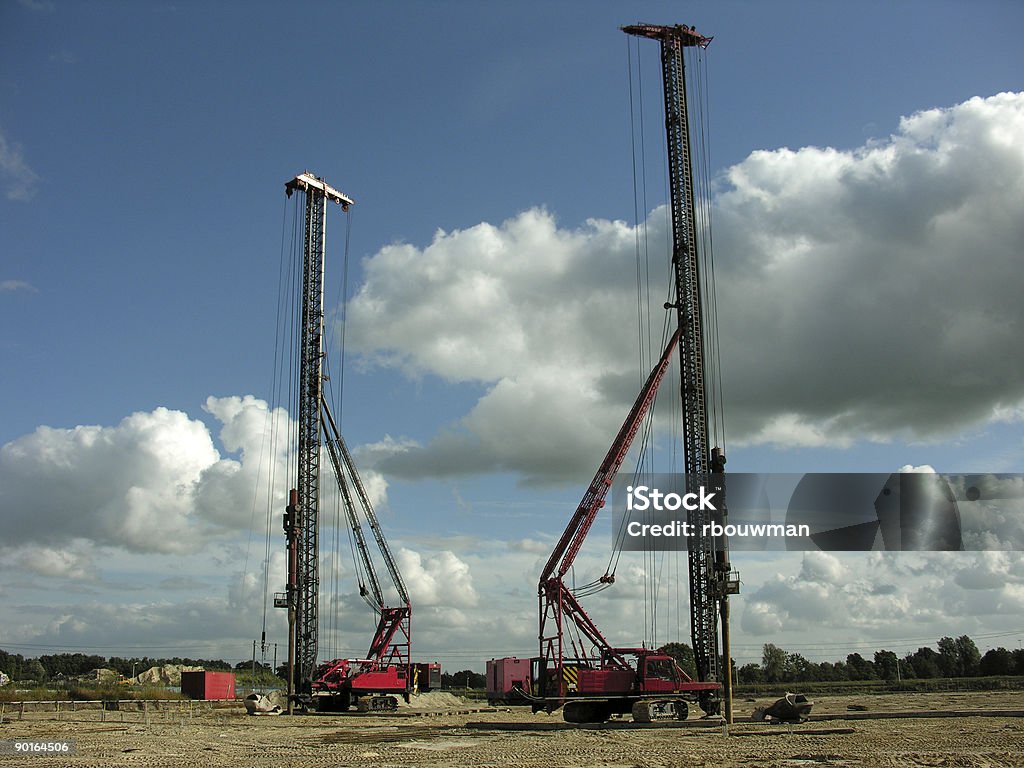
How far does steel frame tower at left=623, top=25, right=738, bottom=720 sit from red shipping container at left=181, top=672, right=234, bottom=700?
35.8 m

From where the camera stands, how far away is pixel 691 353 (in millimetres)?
51812

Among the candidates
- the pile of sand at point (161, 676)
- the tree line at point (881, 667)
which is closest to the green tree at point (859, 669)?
the tree line at point (881, 667)

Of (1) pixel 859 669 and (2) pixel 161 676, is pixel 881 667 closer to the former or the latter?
(1) pixel 859 669

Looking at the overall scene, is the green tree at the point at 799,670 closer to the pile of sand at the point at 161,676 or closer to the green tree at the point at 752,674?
the green tree at the point at 752,674

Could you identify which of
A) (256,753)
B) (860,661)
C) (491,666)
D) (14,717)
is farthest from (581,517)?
(860,661)

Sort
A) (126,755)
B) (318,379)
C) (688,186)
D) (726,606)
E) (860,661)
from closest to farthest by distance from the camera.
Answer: (126,755) → (726,606) → (688,186) → (318,379) → (860,661)

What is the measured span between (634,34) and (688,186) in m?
10.5

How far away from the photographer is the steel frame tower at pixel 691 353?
49594mm

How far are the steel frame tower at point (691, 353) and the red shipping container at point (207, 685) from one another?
35825 mm

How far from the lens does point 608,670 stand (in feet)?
131

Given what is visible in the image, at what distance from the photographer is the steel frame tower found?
4959 centimetres

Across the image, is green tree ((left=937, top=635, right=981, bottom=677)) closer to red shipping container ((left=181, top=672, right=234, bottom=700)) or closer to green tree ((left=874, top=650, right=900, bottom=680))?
green tree ((left=874, top=650, right=900, bottom=680))

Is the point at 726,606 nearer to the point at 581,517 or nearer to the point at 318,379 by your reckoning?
the point at 581,517

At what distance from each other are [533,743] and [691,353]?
90.5 feet
